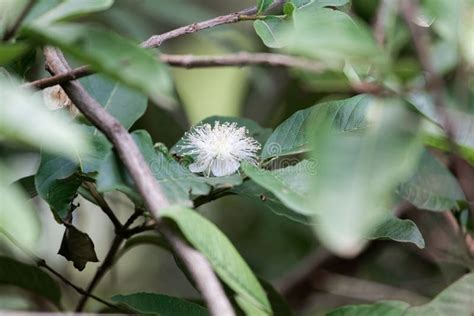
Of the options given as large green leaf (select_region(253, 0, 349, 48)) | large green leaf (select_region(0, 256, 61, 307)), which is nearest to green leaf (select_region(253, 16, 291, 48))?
large green leaf (select_region(253, 0, 349, 48))

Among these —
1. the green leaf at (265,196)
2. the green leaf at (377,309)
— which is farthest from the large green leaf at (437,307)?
the green leaf at (265,196)

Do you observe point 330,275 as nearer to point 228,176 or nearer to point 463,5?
point 228,176

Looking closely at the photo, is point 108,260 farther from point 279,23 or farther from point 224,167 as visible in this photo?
point 279,23

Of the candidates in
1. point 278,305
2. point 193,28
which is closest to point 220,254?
point 193,28

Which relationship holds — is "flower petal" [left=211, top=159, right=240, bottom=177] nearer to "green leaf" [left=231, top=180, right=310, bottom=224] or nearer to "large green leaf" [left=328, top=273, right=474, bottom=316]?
"green leaf" [left=231, top=180, right=310, bottom=224]

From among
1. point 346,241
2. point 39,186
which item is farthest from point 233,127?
point 346,241

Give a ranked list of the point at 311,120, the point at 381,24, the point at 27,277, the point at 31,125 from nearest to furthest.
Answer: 1. the point at 31,125
2. the point at 381,24
3. the point at 311,120
4. the point at 27,277

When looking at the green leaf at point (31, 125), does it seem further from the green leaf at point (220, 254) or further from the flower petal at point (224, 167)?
the flower petal at point (224, 167)
